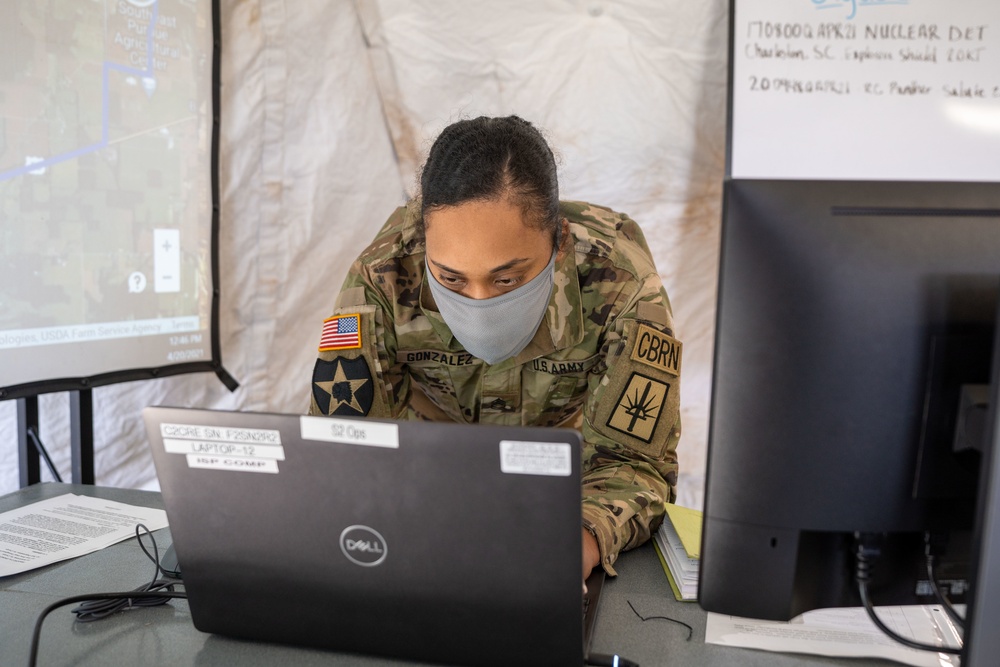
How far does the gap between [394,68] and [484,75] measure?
0.93 feet

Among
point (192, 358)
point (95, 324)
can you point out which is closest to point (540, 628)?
point (95, 324)

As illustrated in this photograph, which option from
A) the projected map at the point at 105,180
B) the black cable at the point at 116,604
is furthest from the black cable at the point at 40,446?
the black cable at the point at 116,604

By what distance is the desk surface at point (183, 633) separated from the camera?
785 mm

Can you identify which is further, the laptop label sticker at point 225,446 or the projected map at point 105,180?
the projected map at point 105,180

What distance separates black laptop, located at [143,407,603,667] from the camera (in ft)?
2.16

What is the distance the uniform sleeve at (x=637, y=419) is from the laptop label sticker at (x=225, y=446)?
514 mm

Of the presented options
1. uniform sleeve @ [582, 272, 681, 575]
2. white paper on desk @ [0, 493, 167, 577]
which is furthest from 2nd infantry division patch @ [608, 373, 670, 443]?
white paper on desk @ [0, 493, 167, 577]

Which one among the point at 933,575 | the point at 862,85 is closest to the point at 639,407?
the point at 933,575

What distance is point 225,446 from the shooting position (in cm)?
72

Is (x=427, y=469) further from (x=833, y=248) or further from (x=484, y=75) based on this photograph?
(x=484, y=75)

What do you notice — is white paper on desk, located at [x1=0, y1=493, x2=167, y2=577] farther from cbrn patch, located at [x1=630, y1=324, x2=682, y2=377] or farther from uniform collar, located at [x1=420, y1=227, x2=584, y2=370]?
cbrn patch, located at [x1=630, y1=324, x2=682, y2=377]

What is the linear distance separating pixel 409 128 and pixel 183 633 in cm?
191

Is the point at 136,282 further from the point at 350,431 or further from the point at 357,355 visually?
the point at 350,431

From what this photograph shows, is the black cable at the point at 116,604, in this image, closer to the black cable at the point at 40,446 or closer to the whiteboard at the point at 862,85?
the black cable at the point at 40,446
